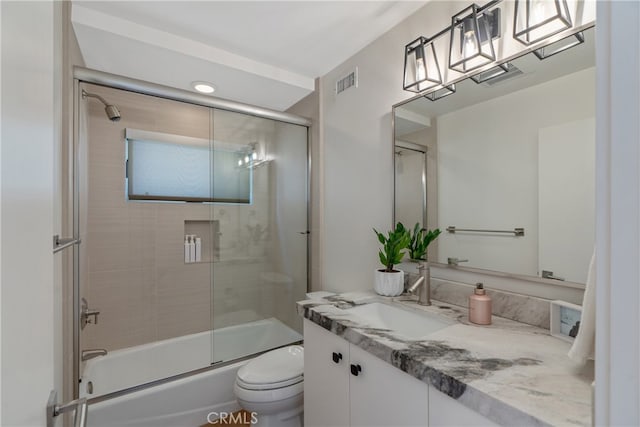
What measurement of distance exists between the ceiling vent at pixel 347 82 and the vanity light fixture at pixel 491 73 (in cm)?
82

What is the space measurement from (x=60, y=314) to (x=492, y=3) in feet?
7.67

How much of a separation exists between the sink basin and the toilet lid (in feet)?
2.04

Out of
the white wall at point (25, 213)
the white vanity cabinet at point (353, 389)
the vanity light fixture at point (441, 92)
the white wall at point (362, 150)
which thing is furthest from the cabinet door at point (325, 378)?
the vanity light fixture at point (441, 92)

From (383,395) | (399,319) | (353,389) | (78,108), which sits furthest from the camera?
(78,108)

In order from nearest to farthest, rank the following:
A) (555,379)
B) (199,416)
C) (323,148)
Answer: (555,379) < (199,416) < (323,148)

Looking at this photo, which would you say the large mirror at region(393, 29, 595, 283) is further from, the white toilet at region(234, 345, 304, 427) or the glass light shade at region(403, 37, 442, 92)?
the white toilet at region(234, 345, 304, 427)

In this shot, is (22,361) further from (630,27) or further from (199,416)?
(199,416)

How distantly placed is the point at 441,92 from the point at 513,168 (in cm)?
51

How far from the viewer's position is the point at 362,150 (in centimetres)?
186

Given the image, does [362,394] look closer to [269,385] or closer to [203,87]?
[269,385]

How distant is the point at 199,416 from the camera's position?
1.84 meters

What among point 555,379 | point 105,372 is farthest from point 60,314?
point 555,379

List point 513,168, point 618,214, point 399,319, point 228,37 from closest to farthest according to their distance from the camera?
point 618,214, point 513,168, point 399,319, point 228,37

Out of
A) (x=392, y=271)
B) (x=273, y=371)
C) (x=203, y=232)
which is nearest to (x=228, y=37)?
(x=203, y=232)
